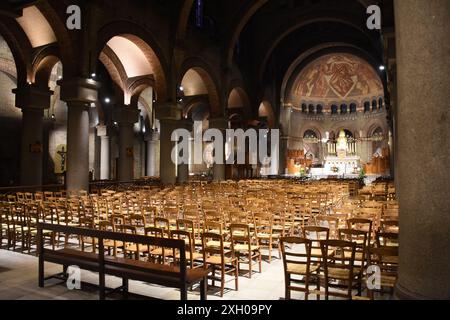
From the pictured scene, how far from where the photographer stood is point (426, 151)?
3.25 meters

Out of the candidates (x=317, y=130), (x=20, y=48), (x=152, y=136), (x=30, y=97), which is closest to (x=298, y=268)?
(x=30, y=97)

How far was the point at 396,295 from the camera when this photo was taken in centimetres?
349

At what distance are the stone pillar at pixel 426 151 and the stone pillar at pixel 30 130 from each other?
17467 millimetres

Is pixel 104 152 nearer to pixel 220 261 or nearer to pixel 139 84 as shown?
pixel 139 84

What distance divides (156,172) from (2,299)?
30774mm

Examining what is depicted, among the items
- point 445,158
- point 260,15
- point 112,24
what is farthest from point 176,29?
point 445,158

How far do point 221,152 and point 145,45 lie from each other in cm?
958

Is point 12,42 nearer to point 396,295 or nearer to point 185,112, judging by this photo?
point 185,112

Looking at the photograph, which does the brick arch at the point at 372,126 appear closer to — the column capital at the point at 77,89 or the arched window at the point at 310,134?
the arched window at the point at 310,134

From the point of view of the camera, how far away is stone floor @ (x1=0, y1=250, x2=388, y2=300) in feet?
16.5

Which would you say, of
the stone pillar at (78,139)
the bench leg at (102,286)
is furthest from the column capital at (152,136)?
the bench leg at (102,286)

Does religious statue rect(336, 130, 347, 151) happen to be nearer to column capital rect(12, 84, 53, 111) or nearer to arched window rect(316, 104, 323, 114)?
arched window rect(316, 104, 323, 114)
